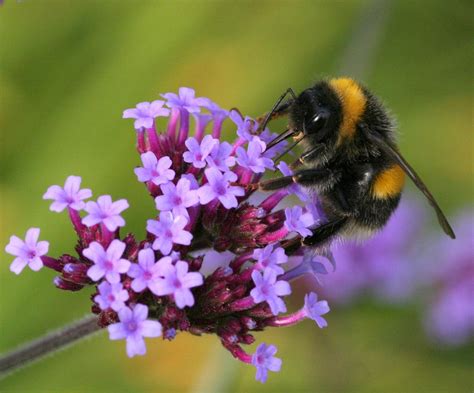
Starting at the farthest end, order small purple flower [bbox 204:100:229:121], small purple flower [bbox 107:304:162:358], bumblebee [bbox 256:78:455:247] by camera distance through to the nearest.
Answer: small purple flower [bbox 204:100:229:121], bumblebee [bbox 256:78:455:247], small purple flower [bbox 107:304:162:358]

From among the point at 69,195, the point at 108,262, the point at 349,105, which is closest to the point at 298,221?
the point at 349,105

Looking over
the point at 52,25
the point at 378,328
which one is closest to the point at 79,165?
the point at 52,25

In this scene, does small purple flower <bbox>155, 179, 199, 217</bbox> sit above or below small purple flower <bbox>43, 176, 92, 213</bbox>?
below

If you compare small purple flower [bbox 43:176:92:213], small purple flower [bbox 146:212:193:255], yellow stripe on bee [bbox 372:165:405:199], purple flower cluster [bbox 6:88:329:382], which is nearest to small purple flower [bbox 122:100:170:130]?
purple flower cluster [bbox 6:88:329:382]

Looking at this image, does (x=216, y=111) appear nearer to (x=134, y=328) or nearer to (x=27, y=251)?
(x=27, y=251)

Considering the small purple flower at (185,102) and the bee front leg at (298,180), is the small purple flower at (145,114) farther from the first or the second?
the bee front leg at (298,180)

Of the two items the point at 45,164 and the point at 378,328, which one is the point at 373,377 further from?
the point at 45,164

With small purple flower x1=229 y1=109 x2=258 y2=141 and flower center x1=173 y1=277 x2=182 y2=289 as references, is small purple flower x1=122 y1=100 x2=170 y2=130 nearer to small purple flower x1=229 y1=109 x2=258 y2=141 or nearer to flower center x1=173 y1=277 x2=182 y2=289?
small purple flower x1=229 y1=109 x2=258 y2=141
